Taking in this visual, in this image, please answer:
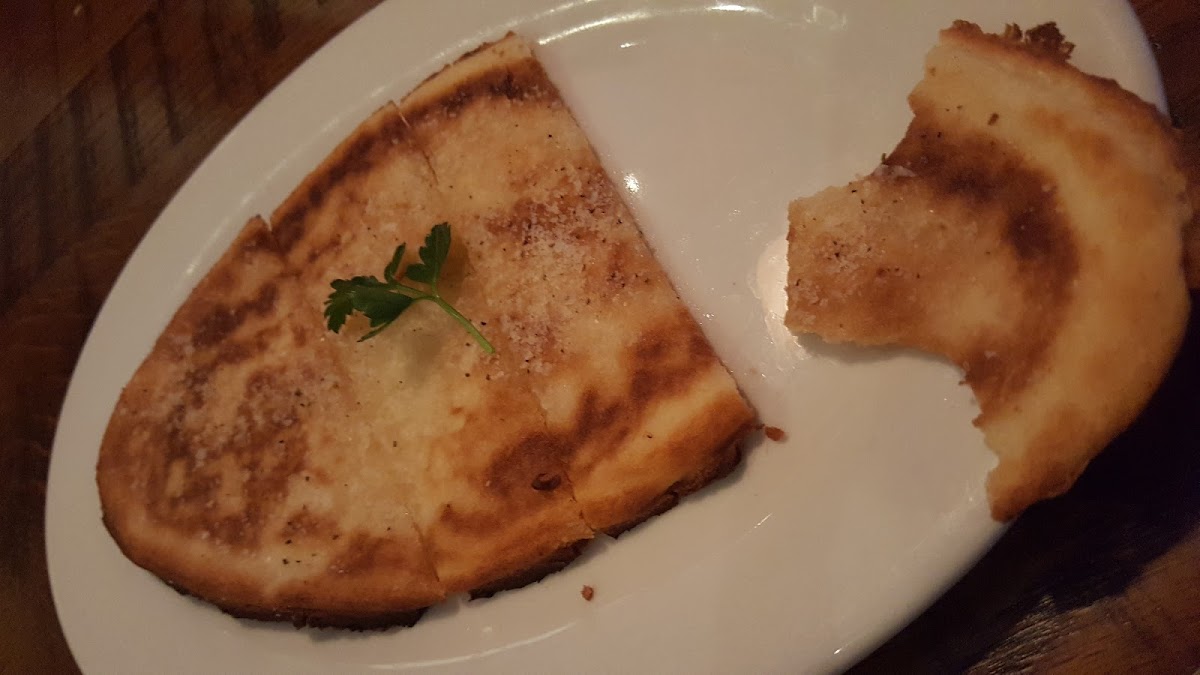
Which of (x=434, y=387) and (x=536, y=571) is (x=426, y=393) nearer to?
(x=434, y=387)

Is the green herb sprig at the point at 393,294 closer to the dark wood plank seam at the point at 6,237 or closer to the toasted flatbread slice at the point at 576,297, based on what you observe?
the toasted flatbread slice at the point at 576,297

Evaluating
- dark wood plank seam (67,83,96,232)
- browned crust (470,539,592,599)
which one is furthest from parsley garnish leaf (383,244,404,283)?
dark wood plank seam (67,83,96,232)

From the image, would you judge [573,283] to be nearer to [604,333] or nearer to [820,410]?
[604,333]

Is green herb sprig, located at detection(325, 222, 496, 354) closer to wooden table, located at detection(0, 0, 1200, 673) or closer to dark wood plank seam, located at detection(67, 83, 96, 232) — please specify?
wooden table, located at detection(0, 0, 1200, 673)

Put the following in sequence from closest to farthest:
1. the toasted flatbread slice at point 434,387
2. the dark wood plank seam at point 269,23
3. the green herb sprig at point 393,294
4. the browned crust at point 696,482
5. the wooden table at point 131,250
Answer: the wooden table at point 131,250
the browned crust at point 696,482
the toasted flatbread slice at point 434,387
the green herb sprig at point 393,294
the dark wood plank seam at point 269,23

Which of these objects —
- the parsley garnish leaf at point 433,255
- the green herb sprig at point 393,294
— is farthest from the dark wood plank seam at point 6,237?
the parsley garnish leaf at point 433,255

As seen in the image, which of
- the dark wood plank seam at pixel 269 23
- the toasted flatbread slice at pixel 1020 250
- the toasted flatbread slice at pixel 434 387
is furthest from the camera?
the dark wood plank seam at pixel 269 23
